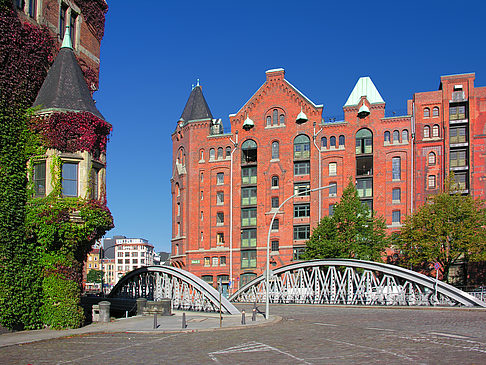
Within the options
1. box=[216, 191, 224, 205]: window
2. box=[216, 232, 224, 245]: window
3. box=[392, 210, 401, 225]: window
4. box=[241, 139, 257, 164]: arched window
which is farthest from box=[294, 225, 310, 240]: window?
box=[241, 139, 257, 164]: arched window

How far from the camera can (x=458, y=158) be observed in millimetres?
57750

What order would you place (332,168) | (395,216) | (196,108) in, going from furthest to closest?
(196,108) < (332,168) < (395,216)

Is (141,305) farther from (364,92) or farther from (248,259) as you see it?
(364,92)

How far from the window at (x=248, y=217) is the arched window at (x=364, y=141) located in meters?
13.6

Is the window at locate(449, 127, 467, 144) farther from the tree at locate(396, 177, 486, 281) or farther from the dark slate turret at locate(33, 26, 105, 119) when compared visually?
the dark slate turret at locate(33, 26, 105, 119)

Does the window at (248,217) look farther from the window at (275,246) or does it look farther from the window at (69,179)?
the window at (69,179)

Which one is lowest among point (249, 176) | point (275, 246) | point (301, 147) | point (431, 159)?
point (275, 246)

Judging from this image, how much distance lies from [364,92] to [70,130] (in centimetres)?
4635

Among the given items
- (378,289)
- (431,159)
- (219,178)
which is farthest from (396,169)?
(378,289)

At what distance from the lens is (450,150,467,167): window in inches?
2269

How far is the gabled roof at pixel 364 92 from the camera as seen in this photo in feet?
206

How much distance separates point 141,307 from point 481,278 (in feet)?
120

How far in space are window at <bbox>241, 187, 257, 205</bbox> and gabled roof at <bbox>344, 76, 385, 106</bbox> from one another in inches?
572

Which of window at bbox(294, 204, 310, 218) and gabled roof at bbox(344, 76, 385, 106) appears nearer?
window at bbox(294, 204, 310, 218)
